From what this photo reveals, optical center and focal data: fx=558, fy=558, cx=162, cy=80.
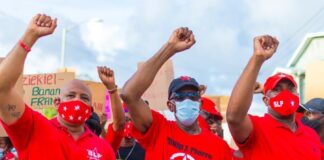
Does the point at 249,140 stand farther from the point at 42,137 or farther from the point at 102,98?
the point at 102,98

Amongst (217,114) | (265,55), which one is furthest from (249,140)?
(217,114)

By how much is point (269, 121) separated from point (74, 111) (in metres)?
1.35

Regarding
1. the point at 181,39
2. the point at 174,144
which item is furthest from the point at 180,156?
the point at 181,39

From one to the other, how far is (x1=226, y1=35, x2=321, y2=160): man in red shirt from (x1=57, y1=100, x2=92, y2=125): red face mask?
3.52ft

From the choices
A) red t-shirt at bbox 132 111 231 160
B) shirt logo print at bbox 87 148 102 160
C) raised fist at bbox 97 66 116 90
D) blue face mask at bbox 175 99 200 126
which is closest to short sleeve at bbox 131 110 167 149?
red t-shirt at bbox 132 111 231 160

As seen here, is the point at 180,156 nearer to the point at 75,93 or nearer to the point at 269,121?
the point at 269,121

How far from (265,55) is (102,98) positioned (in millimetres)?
6858

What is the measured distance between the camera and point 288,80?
3887 millimetres

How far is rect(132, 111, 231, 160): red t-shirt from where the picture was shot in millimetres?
3643

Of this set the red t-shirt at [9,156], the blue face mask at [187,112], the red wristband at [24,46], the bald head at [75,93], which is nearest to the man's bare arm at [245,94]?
the blue face mask at [187,112]

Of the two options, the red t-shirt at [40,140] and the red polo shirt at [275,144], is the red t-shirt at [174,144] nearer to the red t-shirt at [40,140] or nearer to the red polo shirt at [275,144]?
the red polo shirt at [275,144]

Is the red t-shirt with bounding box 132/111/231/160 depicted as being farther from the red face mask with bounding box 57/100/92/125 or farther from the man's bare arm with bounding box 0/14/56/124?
the man's bare arm with bounding box 0/14/56/124

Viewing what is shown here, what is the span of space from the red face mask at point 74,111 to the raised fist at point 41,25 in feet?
2.53

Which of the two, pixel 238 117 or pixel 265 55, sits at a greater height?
pixel 265 55
